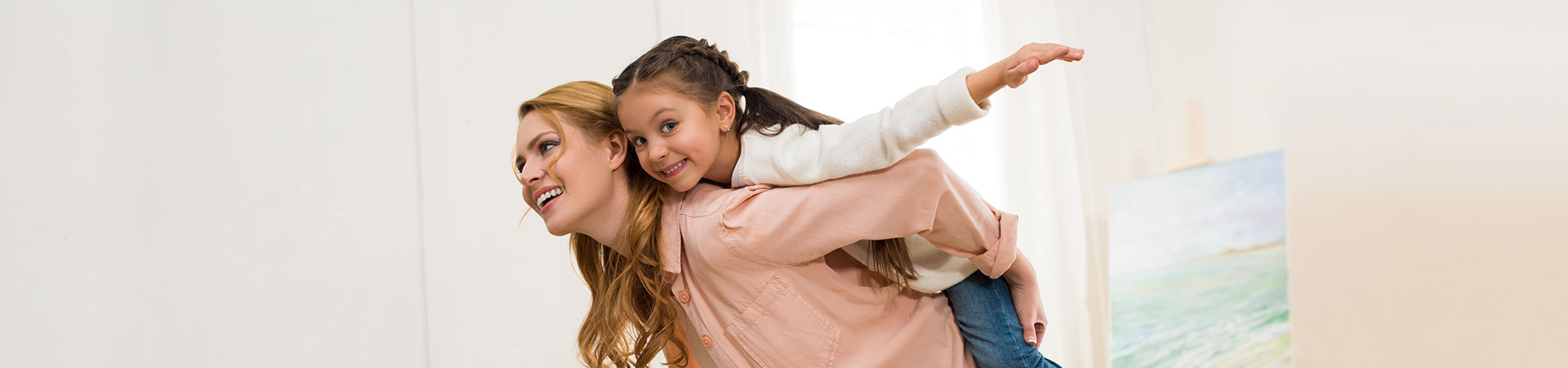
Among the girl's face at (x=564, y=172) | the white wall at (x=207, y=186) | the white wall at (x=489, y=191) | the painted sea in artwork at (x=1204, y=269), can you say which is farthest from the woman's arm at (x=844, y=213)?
the painted sea in artwork at (x=1204, y=269)

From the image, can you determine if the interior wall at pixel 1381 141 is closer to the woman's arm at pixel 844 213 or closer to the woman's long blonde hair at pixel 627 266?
the woman's arm at pixel 844 213

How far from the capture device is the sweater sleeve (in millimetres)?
1252

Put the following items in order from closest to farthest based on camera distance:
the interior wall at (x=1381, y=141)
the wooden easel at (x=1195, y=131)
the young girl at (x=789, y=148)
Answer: the young girl at (x=789, y=148) < the interior wall at (x=1381, y=141) < the wooden easel at (x=1195, y=131)

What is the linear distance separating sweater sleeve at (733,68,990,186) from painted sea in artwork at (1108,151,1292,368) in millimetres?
2006

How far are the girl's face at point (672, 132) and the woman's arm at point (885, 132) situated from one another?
62 mm

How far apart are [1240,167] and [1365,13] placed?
1.91 ft

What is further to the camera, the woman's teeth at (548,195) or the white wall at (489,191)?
the white wall at (489,191)

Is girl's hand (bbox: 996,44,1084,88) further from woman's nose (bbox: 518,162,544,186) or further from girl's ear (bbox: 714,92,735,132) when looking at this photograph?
woman's nose (bbox: 518,162,544,186)

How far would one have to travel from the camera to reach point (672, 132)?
1.42 metres

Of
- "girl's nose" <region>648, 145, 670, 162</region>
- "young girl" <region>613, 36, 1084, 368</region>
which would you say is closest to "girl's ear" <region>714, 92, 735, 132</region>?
"young girl" <region>613, 36, 1084, 368</region>

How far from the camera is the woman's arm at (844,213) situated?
132 centimetres

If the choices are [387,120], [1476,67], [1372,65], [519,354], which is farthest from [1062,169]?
[387,120]

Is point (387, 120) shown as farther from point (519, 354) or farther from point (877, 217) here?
point (877, 217)

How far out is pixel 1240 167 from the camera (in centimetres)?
304
